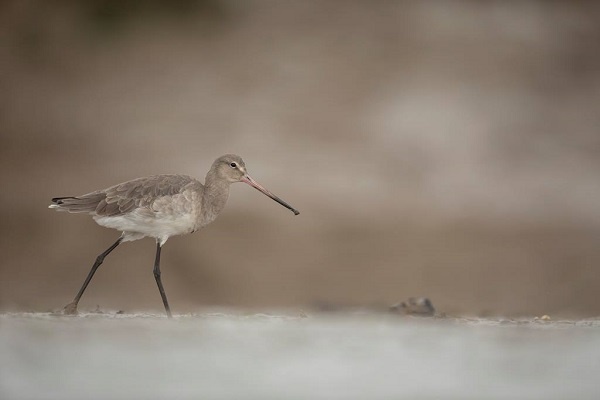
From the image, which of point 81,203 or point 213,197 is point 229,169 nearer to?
point 213,197

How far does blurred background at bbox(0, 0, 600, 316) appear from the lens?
57.2 ft

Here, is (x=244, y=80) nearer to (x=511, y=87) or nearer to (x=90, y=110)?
(x=90, y=110)

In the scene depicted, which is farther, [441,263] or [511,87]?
[511,87]

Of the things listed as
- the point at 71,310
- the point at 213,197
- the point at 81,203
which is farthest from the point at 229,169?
the point at 71,310

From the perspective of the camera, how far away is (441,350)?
579 centimetres

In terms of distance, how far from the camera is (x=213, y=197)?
932 cm

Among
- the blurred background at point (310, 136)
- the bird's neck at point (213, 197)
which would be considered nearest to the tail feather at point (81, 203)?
the bird's neck at point (213, 197)

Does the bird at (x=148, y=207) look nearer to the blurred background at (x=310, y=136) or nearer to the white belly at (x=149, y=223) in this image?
the white belly at (x=149, y=223)

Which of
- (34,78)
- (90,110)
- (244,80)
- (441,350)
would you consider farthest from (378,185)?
(441,350)

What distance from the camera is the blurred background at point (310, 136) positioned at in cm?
1742

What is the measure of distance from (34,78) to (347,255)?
7.26 metres

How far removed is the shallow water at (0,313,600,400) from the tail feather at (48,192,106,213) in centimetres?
222

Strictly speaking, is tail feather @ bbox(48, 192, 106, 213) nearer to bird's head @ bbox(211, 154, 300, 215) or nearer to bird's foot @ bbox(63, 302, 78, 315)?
bird's foot @ bbox(63, 302, 78, 315)

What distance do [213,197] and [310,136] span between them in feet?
37.8
